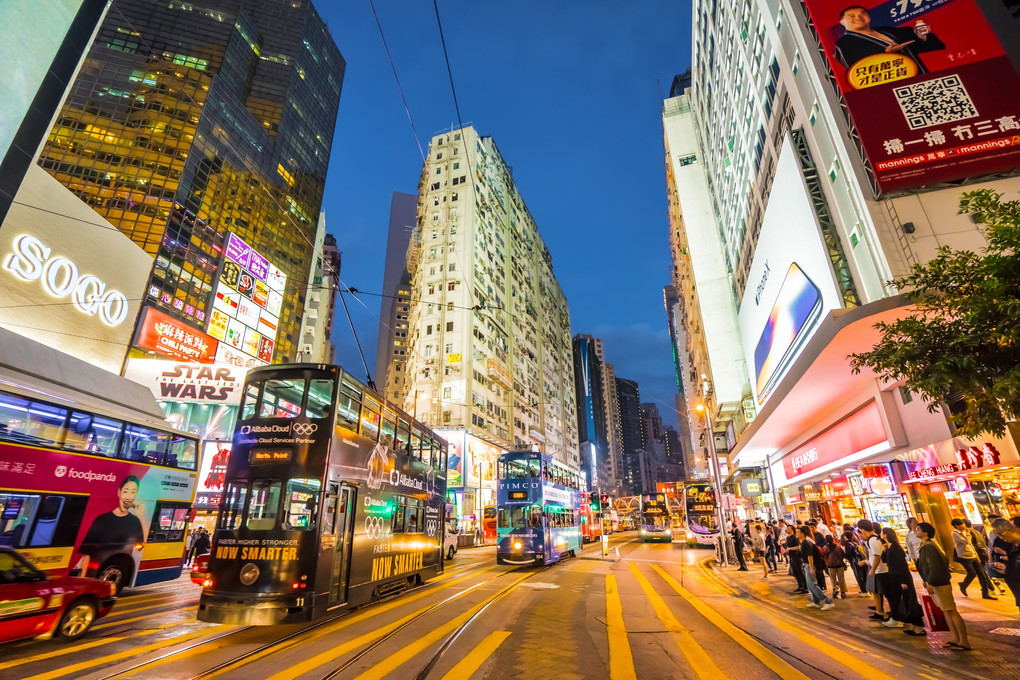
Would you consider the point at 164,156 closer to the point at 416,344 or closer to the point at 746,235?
the point at 416,344

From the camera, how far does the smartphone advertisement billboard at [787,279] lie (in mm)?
15859

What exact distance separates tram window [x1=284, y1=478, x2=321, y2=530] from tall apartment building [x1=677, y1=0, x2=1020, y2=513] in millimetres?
12239

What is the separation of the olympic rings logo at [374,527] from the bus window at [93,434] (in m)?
6.81

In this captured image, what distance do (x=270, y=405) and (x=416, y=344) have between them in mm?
43679

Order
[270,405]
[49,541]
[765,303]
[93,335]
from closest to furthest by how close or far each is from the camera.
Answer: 1. [270,405]
2. [49,541]
3. [93,335]
4. [765,303]

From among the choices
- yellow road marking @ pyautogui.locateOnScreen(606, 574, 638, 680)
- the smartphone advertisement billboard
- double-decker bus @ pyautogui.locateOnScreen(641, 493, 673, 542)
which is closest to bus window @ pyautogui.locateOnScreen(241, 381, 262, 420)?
yellow road marking @ pyautogui.locateOnScreen(606, 574, 638, 680)

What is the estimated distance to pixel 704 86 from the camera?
36.7m

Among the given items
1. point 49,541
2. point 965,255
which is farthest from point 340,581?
point 965,255

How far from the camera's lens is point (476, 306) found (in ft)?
162

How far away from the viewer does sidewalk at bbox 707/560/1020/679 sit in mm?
5531

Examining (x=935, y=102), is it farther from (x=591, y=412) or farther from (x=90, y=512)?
(x=591, y=412)

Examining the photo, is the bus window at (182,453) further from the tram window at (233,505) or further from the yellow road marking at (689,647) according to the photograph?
the yellow road marking at (689,647)

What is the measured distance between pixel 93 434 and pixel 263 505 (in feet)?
19.9

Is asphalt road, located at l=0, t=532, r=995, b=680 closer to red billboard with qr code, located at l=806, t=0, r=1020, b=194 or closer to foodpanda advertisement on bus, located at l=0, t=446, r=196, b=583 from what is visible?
foodpanda advertisement on bus, located at l=0, t=446, r=196, b=583
